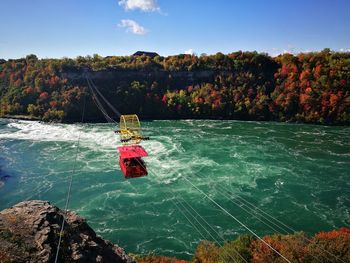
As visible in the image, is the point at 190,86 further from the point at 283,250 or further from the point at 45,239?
the point at 45,239

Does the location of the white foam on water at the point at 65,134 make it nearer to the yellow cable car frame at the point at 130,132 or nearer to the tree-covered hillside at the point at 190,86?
the tree-covered hillside at the point at 190,86

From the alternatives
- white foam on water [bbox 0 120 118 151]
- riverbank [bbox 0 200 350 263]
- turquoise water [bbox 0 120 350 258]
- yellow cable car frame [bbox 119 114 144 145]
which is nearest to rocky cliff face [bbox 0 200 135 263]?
riverbank [bbox 0 200 350 263]

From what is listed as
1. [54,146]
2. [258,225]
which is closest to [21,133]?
[54,146]

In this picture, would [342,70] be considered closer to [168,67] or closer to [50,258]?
[168,67]

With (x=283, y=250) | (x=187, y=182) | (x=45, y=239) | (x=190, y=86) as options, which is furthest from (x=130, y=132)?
(x=190, y=86)

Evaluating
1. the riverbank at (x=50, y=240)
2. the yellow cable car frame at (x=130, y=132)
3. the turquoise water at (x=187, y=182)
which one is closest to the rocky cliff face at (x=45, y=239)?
the riverbank at (x=50, y=240)

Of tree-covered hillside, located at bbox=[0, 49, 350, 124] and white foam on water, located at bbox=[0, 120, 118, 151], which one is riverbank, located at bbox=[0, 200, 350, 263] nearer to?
white foam on water, located at bbox=[0, 120, 118, 151]
